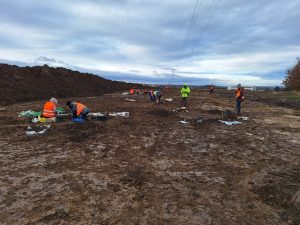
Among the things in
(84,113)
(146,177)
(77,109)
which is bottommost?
(146,177)

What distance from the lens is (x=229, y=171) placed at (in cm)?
Answer: 812

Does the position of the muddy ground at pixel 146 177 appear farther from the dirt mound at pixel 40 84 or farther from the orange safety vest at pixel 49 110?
the dirt mound at pixel 40 84

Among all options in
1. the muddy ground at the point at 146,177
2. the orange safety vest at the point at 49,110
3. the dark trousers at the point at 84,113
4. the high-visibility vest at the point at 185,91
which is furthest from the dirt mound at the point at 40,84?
the muddy ground at the point at 146,177

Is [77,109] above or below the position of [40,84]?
above

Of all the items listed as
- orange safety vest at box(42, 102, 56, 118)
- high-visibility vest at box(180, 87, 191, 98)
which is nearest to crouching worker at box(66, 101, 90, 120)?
orange safety vest at box(42, 102, 56, 118)

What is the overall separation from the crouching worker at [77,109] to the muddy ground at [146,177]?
1141 mm

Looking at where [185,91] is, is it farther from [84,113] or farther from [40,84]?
[40,84]

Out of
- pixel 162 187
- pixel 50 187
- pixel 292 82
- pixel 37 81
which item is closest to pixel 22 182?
pixel 50 187

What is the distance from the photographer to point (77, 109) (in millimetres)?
14141

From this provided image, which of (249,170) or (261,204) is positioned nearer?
(261,204)

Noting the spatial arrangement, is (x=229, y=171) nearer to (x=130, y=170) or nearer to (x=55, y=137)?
(x=130, y=170)

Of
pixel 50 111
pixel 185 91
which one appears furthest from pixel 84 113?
pixel 185 91

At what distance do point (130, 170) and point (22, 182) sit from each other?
2.46 m

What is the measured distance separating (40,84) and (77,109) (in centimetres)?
1860
